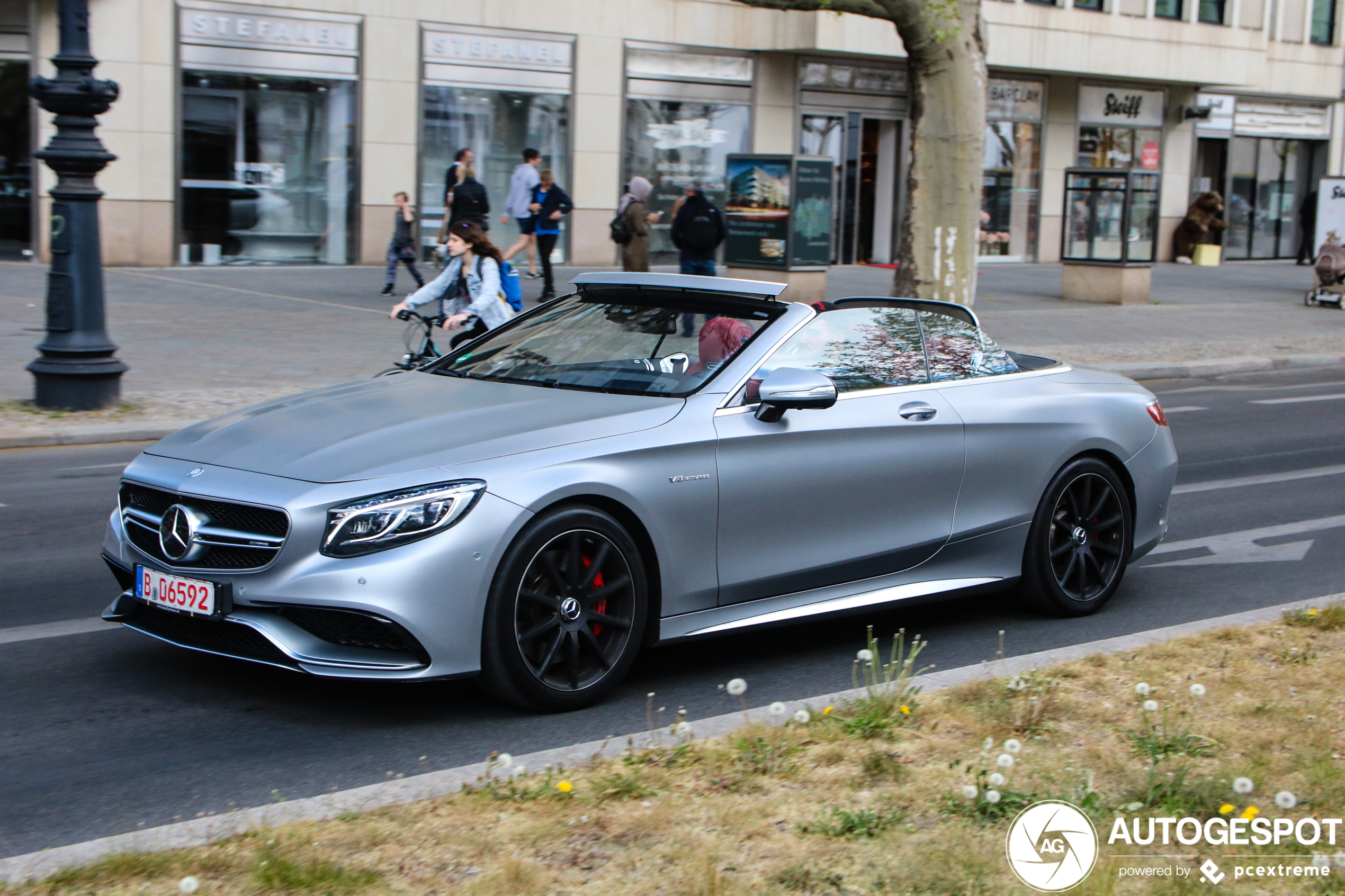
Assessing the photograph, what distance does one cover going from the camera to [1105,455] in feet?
22.7

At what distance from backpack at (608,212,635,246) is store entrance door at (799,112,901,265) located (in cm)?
1153

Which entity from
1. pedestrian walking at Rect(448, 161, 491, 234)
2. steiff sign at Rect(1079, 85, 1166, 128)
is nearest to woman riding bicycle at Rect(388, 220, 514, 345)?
pedestrian walking at Rect(448, 161, 491, 234)

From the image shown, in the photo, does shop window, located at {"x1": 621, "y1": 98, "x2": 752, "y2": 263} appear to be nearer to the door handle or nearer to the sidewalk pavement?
the sidewalk pavement

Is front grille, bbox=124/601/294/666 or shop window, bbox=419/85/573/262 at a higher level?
shop window, bbox=419/85/573/262

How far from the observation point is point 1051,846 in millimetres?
3664

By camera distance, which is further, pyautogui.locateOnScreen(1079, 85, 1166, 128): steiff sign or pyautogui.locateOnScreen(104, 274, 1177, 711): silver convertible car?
pyautogui.locateOnScreen(1079, 85, 1166, 128): steiff sign

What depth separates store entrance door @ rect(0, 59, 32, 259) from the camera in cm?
2208

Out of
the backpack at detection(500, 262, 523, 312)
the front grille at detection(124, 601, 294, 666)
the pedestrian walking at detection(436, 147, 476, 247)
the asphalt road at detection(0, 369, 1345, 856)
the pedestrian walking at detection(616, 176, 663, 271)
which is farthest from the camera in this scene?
the pedestrian walking at detection(436, 147, 476, 247)

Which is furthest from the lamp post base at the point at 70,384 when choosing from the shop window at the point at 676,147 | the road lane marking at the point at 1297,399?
the shop window at the point at 676,147

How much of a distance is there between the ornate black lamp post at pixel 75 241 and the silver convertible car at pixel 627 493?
6.24m

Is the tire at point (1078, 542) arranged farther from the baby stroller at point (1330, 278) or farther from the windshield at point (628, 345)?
the baby stroller at point (1330, 278)

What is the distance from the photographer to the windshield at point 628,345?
228 inches

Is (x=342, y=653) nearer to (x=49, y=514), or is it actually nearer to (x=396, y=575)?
(x=396, y=575)

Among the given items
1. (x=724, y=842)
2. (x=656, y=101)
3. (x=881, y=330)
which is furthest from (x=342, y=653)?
(x=656, y=101)
